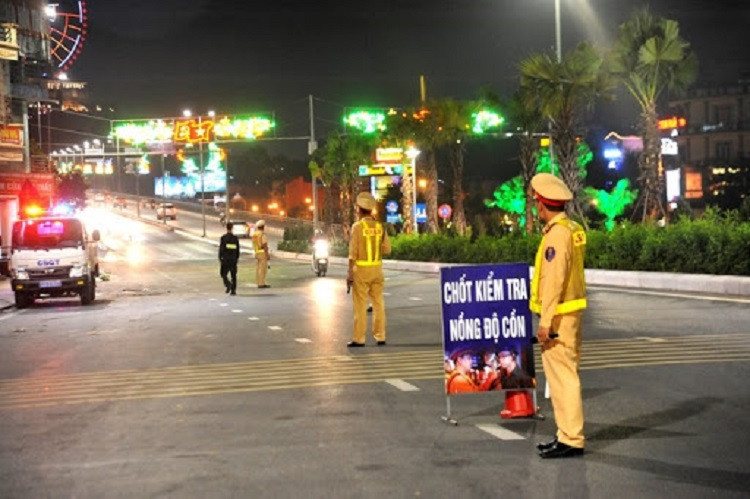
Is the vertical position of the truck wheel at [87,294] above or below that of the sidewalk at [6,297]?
above

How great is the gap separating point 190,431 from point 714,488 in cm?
419

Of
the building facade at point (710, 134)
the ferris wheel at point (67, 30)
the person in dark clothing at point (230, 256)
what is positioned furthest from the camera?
the building facade at point (710, 134)

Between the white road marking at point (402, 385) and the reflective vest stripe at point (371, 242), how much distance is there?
3173 millimetres

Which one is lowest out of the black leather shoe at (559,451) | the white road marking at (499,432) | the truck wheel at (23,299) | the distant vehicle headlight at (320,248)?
the truck wheel at (23,299)

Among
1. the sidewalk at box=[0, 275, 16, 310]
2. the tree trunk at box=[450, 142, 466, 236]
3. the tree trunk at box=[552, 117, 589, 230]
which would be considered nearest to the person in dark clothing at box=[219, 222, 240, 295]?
the sidewalk at box=[0, 275, 16, 310]

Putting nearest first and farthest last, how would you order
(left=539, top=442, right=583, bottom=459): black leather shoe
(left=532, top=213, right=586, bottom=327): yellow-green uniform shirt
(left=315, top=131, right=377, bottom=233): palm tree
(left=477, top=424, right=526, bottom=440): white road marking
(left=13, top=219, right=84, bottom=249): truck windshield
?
(left=532, top=213, right=586, bottom=327): yellow-green uniform shirt → (left=539, top=442, right=583, bottom=459): black leather shoe → (left=477, top=424, right=526, bottom=440): white road marking → (left=13, top=219, right=84, bottom=249): truck windshield → (left=315, top=131, right=377, bottom=233): palm tree

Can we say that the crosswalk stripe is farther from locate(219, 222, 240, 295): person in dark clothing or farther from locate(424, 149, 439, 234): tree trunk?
locate(424, 149, 439, 234): tree trunk

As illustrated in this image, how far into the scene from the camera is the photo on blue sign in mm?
8836

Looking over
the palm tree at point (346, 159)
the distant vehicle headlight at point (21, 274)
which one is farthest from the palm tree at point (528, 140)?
the palm tree at point (346, 159)

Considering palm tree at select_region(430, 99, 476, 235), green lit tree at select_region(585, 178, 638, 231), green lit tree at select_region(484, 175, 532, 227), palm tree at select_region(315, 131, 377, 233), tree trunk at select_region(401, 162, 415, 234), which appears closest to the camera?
palm tree at select_region(430, 99, 476, 235)

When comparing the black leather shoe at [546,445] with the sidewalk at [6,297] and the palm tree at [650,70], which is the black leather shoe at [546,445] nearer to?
the sidewalk at [6,297]

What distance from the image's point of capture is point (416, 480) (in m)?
7.09

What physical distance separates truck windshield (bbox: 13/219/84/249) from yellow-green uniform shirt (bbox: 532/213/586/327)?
71.8ft

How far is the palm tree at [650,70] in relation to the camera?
32.5m
